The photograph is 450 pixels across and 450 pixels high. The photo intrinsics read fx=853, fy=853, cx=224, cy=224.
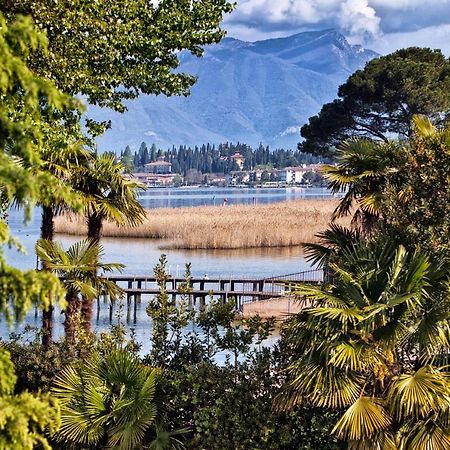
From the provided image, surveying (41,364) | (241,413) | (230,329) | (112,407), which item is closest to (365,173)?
(230,329)

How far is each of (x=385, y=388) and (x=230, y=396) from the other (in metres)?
1.93

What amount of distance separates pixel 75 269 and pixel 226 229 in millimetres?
29410

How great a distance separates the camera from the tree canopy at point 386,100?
4181 cm

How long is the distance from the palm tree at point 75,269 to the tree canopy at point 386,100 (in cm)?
3048

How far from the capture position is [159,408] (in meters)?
10.6

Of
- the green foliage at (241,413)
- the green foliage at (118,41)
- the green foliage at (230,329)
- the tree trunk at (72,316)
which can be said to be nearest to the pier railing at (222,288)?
the tree trunk at (72,316)

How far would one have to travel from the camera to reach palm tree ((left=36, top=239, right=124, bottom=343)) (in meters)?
12.8

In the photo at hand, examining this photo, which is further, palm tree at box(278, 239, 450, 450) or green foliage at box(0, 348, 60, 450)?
palm tree at box(278, 239, 450, 450)

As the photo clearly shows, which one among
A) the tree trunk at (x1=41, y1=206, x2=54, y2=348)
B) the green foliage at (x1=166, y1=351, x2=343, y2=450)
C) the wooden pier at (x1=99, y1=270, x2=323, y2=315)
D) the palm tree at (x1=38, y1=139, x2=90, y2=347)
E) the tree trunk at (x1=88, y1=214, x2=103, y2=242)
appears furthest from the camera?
the wooden pier at (x1=99, y1=270, x2=323, y2=315)

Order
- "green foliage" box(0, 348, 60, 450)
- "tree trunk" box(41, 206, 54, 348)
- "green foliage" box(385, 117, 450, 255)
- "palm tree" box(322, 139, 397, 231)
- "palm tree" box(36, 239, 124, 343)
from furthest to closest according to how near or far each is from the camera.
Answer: "tree trunk" box(41, 206, 54, 348) < "palm tree" box(36, 239, 124, 343) < "palm tree" box(322, 139, 397, 231) < "green foliage" box(385, 117, 450, 255) < "green foliage" box(0, 348, 60, 450)

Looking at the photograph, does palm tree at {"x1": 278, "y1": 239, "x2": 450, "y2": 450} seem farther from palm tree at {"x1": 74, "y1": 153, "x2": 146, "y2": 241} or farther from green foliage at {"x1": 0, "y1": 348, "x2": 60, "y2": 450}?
palm tree at {"x1": 74, "y1": 153, "x2": 146, "y2": 241}

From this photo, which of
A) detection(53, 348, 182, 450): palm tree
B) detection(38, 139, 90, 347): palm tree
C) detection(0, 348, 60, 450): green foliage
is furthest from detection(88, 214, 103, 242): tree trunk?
detection(0, 348, 60, 450): green foliage

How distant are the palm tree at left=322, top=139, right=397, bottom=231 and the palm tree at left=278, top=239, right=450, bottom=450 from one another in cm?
243

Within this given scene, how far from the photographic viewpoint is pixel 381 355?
9.28 metres
